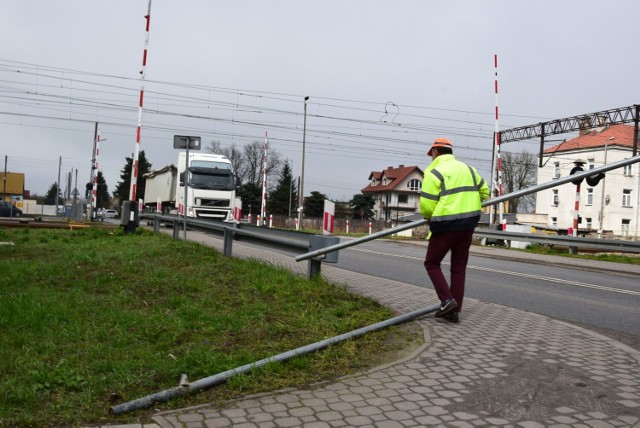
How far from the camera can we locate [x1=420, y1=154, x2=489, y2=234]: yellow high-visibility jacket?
199 inches

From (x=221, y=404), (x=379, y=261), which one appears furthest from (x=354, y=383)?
(x=379, y=261)

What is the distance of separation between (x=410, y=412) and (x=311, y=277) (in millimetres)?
3776

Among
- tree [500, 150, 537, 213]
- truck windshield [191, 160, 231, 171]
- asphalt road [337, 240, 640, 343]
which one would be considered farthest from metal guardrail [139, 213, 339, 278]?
tree [500, 150, 537, 213]

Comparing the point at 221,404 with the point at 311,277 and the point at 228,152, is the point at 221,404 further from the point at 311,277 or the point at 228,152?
the point at 228,152

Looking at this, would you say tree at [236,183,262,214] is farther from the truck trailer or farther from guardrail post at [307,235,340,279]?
guardrail post at [307,235,340,279]

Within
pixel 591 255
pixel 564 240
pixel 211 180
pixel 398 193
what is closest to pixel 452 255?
pixel 564 240

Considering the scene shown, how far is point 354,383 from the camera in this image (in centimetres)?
369

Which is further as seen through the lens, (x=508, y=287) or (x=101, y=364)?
(x=508, y=287)

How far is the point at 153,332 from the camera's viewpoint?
190 inches

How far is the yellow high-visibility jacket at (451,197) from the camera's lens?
5.05 m

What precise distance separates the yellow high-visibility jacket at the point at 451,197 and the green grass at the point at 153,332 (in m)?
1.11

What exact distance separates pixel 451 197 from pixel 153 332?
9.53 feet

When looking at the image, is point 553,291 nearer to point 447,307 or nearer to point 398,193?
point 447,307

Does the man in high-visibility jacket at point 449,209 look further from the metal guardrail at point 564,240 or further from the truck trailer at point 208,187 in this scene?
the truck trailer at point 208,187
